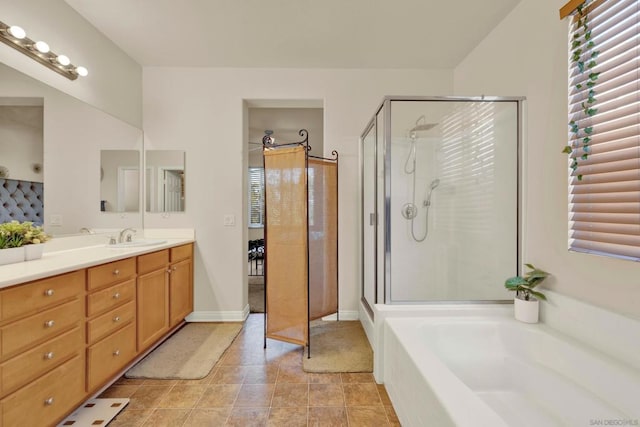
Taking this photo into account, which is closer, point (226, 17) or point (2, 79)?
point (2, 79)

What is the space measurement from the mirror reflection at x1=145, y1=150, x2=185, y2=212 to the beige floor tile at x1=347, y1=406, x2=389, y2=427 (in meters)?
2.34

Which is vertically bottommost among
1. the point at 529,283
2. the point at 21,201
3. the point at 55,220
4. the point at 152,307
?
the point at 152,307

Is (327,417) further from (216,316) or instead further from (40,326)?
(216,316)

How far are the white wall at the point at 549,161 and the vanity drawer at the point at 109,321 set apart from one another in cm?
266

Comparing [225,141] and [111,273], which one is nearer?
[111,273]

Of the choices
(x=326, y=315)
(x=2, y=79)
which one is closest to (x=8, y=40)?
(x=2, y=79)

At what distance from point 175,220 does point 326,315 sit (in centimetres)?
181

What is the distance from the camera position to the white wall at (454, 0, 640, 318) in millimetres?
1304

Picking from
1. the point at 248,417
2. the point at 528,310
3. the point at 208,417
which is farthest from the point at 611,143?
the point at 208,417

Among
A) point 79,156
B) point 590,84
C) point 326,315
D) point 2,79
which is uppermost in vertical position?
point 2,79

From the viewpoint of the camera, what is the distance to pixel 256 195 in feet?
19.0

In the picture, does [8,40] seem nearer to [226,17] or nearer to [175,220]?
[226,17]

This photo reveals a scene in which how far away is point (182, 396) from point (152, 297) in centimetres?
77

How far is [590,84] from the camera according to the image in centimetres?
133
